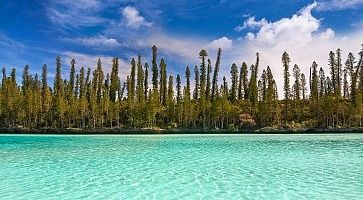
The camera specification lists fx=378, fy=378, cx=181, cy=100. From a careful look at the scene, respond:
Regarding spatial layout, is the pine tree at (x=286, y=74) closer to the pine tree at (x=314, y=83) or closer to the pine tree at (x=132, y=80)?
the pine tree at (x=314, y=83)

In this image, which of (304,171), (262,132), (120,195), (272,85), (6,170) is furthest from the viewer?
(272,85)

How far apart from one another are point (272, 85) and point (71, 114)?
119 ft

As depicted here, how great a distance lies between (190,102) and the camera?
64875 millimetres

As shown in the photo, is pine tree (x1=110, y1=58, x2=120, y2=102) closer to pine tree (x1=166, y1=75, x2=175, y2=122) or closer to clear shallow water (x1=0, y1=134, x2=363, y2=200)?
pine tree (x1=166, y1=75, x2=175, y2=122)

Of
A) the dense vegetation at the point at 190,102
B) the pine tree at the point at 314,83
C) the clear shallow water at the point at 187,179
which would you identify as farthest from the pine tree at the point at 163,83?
the clear shallow water at the point at 187,179

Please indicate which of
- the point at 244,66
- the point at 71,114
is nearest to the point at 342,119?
the point at 244,66

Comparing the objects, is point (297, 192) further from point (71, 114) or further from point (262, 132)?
point (71, 114)

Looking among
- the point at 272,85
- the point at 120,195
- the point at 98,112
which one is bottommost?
the point at 120,195

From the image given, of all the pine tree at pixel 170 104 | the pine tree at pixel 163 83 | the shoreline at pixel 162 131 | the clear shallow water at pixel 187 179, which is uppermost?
the pine tree at pixel 163 83

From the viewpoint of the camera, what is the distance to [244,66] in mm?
74125

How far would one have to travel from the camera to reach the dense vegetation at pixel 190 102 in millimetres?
61688

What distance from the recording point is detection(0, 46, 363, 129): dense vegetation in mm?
61688

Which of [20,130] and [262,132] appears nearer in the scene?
[262,132]

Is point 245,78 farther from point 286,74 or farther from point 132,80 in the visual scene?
point 132,80
